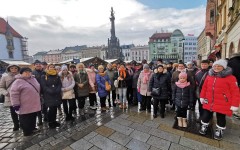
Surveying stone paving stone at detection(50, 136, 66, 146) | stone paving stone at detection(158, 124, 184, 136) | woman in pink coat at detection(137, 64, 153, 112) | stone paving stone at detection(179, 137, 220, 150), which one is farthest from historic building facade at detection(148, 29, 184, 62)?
stone paving stone at detection(50, 136, 66, 146)

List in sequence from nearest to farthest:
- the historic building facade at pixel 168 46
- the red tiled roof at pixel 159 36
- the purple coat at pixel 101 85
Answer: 1. the purple coat at pixel 101 85
2. the historic building facade at pixel 168 46
3. the red tiled roof at pixel 159 36

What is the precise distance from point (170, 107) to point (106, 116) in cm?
278

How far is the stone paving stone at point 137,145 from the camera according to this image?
331cm

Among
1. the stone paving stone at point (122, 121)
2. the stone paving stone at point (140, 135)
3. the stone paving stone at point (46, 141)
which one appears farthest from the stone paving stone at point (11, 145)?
the stone paving stone at point (140, 135)

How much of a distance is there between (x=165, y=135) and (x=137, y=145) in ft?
2.88

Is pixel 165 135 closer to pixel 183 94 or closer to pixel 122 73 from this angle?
pixel 183 94

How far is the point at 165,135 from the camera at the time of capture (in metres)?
3.81

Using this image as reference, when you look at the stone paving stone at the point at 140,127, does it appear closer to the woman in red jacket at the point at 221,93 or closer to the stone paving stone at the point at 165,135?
the stone paving stone at the point at 165,135

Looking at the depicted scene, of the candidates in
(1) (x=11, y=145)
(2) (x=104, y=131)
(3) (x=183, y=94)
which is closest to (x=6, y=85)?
(1) (x=11, y=145)

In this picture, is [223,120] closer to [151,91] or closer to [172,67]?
[151,91]

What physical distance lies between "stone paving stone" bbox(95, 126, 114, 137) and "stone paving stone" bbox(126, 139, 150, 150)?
72 centimetres

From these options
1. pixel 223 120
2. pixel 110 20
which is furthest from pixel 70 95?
pixel 110 20

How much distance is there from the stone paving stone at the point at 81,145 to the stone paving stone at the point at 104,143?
0.45 ft

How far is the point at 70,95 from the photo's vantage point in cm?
485
